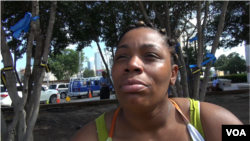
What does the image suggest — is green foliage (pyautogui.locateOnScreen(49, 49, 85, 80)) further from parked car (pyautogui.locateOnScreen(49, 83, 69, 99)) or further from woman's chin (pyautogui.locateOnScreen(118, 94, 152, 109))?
woman's chin (pyautogui.locateOnScreen(118, 94, 152, 109))

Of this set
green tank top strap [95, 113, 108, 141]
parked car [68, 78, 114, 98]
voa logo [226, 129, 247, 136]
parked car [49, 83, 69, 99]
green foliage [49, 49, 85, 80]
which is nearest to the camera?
voa logo [226, 129, 247, 136]

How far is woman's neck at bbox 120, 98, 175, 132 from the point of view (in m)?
1.25

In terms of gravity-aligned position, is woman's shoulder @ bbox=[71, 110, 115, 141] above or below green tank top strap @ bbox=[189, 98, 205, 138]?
below

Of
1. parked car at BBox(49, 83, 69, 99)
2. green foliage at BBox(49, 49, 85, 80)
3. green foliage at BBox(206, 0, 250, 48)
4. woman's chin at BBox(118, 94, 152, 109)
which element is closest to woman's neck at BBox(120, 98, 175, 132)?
woman's chin at BBox(118, 94, 152, 109)

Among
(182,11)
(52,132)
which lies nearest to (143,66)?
(52,132)

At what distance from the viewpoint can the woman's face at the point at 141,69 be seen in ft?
3.63

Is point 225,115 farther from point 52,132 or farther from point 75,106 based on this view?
point 75,106

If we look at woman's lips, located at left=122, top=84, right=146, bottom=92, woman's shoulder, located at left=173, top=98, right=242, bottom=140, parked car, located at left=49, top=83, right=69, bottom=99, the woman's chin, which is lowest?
parked car, located at left=49, top=83, right=69, bottom=99

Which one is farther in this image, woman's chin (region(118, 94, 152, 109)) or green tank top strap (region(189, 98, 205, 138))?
green tank top strap (region(189, 98, 205, 138))

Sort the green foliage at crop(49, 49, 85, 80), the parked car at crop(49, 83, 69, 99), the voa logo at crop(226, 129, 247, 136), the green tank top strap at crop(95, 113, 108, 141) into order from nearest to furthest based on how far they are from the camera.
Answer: the voa logo at crop(226, 129, 247, 136)
the green tank top strap at crop(95, 113, 108, 141)
the parked car at crop(49, 83, 69, 99)
the green foliage at crop(49, 49, 85, 80)

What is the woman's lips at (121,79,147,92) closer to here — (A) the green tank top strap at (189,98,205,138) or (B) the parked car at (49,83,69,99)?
(A) the green tank top strap at (189,98,205,138)

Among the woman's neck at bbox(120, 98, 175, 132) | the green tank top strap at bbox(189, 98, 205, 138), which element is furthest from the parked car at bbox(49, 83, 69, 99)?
the green tank top strap at bbox(189, 98, 205, 138)

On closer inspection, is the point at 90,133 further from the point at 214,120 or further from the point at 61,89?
the point at 61,89

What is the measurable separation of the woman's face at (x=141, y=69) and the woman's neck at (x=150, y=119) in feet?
0.31
